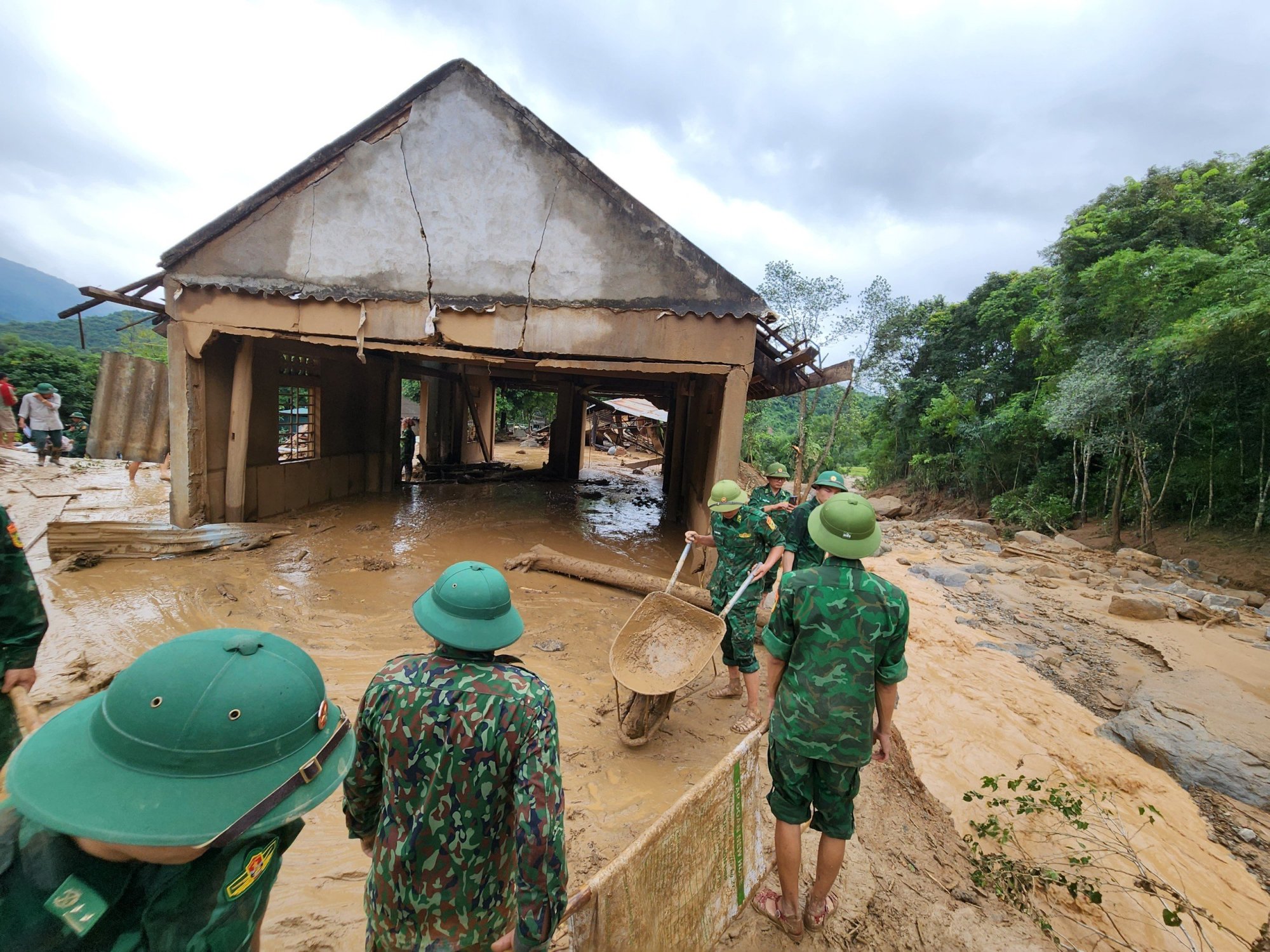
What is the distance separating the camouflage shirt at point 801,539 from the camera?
4121 millimetres

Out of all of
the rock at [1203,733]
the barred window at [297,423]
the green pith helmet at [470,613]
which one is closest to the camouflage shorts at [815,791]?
the green pith helmet at [470,613]

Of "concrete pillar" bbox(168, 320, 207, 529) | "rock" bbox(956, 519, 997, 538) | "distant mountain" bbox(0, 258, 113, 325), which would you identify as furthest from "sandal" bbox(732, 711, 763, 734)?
"distant mountain" bbox(0, 258, 113, 325)

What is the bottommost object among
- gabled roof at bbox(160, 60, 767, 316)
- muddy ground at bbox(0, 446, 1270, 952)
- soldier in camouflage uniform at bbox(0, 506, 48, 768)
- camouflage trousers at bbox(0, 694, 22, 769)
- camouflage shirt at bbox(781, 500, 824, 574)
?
muddy ground at bbox(0, 446, 1270, 952)

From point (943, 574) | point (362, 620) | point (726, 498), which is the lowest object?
point (362, 620)

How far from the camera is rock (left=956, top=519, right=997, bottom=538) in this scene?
1370cm

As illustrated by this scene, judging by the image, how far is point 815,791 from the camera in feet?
7.37

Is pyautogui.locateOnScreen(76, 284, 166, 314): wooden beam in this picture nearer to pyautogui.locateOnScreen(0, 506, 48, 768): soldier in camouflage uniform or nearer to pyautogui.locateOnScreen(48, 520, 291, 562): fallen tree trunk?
pyautogui.locateOnScreen(48, 520, 291, 562): fallen tree trunk

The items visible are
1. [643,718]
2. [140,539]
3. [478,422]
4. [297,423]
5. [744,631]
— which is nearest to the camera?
[643,718]

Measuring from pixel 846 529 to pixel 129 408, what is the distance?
1095 cm

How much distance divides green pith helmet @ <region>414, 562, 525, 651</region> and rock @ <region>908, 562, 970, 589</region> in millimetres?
9174

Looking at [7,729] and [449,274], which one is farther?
[449,274]

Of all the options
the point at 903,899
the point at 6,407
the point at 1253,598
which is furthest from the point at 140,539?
the point at 1253,598

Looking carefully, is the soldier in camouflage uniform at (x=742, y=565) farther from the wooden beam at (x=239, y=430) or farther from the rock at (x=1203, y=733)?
the wooden beam at (x=239, y=430)

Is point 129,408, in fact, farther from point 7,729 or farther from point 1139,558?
point 1139,558
